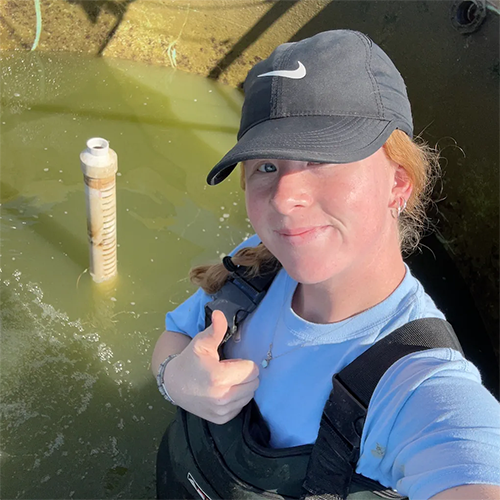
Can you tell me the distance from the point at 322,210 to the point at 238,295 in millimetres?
449

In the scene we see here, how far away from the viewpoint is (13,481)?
2.06 metres

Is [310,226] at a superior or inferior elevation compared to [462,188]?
superior

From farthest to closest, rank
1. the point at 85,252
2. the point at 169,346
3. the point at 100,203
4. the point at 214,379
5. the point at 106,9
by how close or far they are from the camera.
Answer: the point at 106,9, the point at 85,252, the point at 100,203, the point at 169,346, the point at 214,379

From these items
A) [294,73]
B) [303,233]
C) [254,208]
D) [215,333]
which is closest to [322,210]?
[303,233]

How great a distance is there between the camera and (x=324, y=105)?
3.19 feet

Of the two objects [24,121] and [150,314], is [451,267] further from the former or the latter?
[24,121]

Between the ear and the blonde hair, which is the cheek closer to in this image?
the blonde hair

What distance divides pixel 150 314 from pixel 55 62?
111 inches

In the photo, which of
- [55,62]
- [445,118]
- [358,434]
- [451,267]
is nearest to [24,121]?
[55,62]

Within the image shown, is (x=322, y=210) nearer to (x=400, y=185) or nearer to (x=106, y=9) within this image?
(x=400, y=185)

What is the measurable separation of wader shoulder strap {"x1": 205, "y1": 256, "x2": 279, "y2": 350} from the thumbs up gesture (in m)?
0.11

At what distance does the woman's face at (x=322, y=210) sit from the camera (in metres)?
0.98

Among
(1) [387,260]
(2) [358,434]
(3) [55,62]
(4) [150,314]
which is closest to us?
(2) [358,434]

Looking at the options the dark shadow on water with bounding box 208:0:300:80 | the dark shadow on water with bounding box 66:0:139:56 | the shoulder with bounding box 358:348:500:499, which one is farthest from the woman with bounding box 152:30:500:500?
the dark shadow on water with bounding box 66:0:139:56
